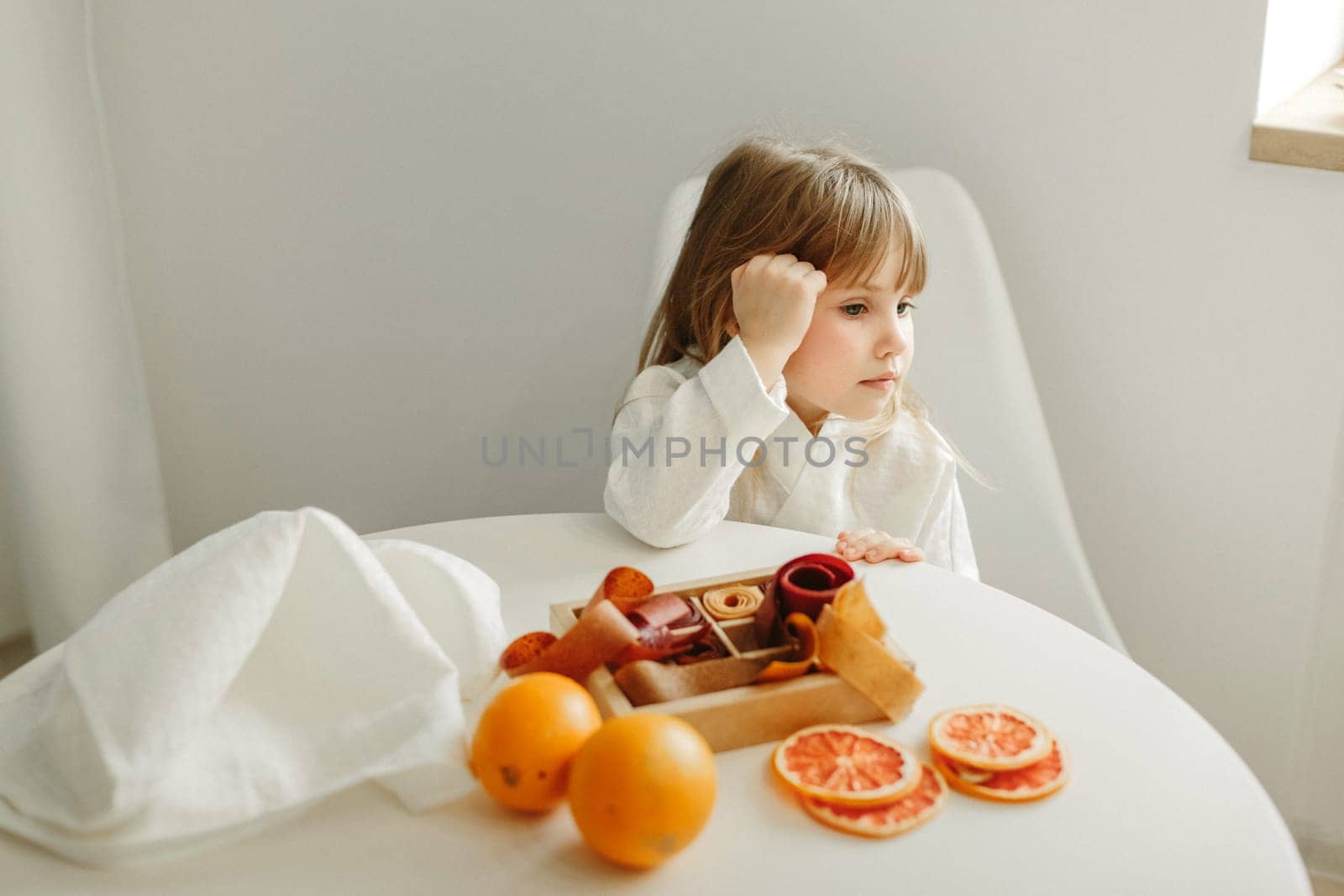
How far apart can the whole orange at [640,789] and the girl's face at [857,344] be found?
630mm

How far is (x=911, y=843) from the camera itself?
0.76 meters

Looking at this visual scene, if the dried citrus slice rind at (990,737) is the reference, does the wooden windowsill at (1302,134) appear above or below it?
above

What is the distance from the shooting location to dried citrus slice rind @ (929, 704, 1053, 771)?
0.80m

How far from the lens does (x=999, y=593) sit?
3.45ft

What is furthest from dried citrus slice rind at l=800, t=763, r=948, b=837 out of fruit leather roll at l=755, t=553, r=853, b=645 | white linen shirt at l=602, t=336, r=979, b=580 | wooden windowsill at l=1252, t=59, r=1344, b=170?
wooden windowsill at l=1252, t=59, r=1344, b=170

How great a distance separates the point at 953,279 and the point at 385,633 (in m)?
0.91

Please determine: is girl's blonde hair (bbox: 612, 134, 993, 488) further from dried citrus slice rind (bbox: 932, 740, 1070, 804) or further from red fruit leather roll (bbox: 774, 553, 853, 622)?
dried citrus slice rind (bbox: 932, 740, 1070, 804)

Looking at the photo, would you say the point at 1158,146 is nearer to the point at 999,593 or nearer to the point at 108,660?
the point at 999,593

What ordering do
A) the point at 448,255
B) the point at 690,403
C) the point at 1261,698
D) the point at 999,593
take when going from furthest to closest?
the point at 448,255 < the point at 1261,698 < the point at 690,403 < the point at 999,593

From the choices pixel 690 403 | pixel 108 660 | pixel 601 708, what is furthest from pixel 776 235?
pixel 108 660

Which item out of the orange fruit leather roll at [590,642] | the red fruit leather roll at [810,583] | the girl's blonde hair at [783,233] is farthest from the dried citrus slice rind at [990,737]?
the girl's blonde hair at [783,233]

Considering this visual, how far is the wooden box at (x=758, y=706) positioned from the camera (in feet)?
2.70

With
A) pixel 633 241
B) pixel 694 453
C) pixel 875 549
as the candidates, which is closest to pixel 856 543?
pixel 875 549

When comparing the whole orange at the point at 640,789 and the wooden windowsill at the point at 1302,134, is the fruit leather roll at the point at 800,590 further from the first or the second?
the wooden windowsill at the point at 1302,134
